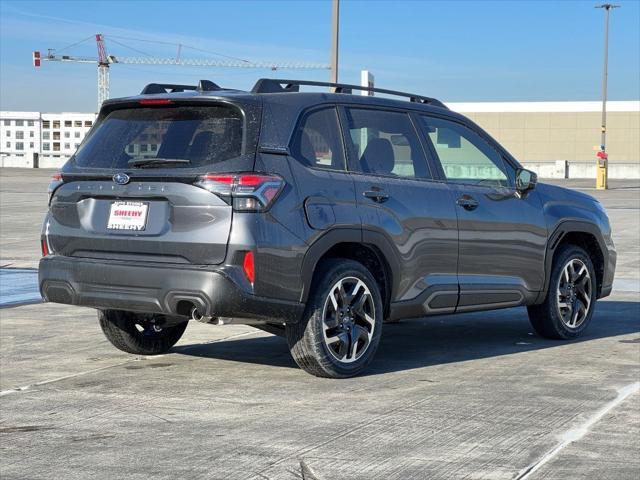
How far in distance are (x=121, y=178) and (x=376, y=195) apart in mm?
1608

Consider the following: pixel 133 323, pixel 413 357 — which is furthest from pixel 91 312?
pixel 413 357

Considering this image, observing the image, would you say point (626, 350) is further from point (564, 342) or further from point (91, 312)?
point (91, 312)

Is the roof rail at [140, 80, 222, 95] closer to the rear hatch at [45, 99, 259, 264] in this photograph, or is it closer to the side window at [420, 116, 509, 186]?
the rear hatch at [45, 99, 259, 264]

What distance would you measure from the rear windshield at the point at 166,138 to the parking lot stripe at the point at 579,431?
241cm

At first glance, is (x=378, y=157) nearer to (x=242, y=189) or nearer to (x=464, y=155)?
(x=464, y=155)

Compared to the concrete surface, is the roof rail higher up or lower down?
higher up

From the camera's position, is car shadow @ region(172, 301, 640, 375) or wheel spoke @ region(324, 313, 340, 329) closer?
wheel spoke @ region(324, 313, 340, 329)

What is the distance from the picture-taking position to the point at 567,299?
352 inches

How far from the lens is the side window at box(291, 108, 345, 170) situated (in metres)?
6.80

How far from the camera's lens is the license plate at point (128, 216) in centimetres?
658

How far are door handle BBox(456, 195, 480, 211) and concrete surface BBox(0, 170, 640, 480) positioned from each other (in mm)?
1076

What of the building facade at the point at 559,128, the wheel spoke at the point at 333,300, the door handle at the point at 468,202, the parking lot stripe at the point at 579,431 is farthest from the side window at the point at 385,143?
the building facade at the point at 559,128

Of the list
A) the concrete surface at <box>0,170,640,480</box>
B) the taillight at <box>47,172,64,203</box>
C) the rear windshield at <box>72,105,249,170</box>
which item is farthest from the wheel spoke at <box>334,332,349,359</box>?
the taillight at <box>47,172,64,203</box>

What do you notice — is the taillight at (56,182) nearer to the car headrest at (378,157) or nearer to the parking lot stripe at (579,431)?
the car headrest at (378,157)
